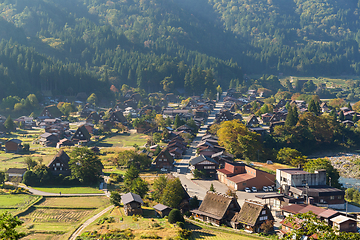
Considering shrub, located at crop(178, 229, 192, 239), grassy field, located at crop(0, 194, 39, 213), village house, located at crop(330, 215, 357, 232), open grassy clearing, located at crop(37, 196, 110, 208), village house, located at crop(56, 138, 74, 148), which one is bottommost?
village house, located at crop(56, 138, 74, 148)

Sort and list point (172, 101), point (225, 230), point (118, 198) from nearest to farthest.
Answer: point (225, 230) < point (118, 198) < point (172, 101)

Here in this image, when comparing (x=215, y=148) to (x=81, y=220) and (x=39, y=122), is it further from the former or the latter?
(x=39, y=122)

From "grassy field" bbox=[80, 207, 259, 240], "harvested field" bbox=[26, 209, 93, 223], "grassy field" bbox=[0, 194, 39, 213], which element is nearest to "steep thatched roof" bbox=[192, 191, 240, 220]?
"grassy field" bbox=[80, 207, 259, 240]

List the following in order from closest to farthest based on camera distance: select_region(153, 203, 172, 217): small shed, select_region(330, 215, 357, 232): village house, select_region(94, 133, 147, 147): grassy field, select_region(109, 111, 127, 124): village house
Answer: select_region(330, 215, 357, 232): village house
select_region(153, 203, 172, 217): small shed
select_region(94, 133, 147, 147): grassy field
select_region(109, 111, 127, 124): village house

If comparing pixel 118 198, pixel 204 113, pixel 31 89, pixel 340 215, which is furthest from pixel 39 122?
pixel 340 215

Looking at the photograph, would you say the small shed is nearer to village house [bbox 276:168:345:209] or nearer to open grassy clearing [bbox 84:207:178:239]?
open grassy clearing [bbox 84:207:178:239]

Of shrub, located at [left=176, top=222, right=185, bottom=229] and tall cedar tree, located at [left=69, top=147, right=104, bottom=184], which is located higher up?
shrub, located at [left=176, top=222, right=185, bottom=229]

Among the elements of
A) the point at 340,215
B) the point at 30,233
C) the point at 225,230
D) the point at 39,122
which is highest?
the point at 340,215
